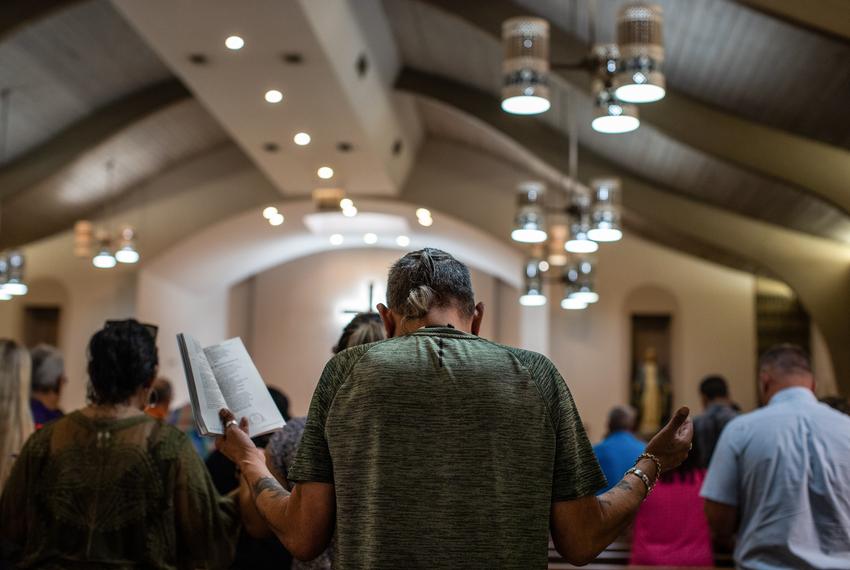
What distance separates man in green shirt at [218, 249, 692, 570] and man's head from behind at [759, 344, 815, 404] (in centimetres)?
170

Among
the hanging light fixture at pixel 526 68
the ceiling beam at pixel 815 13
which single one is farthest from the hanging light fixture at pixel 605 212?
the hanging light fixture at pixel 526 68

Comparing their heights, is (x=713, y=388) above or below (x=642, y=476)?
above

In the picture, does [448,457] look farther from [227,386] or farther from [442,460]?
[227,386]

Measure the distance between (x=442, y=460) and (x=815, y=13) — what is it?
396cm

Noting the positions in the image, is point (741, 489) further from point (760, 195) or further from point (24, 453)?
point (760, 195)

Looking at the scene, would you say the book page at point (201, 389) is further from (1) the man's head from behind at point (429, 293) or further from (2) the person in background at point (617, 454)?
(2) the person in background at point (617, 454)

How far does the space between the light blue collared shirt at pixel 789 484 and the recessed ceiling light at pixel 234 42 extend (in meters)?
4.93

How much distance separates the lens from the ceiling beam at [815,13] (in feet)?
16.0

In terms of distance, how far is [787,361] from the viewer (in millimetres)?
3551

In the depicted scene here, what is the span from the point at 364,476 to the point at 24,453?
1239 millimetres

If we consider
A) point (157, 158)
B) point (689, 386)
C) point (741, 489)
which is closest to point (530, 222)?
point (741, 489)

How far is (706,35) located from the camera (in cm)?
668

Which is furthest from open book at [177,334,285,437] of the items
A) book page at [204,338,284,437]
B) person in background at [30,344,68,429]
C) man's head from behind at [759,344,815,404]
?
person in background at [30,344,68,429]

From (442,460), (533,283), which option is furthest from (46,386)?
(533,283)
